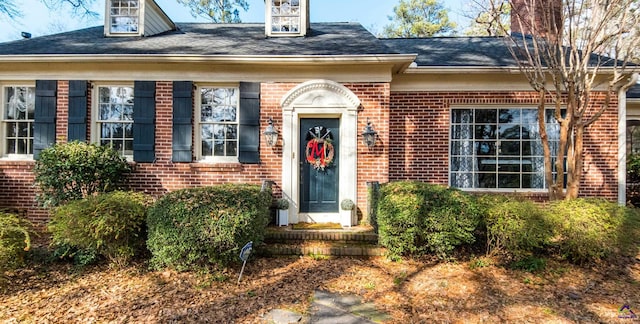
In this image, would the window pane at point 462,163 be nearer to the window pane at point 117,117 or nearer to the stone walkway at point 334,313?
the stone walkway at point 334,313

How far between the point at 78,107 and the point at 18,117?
1398mm

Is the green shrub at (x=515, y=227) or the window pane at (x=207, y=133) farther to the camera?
the window pane at (x=207, y=133)

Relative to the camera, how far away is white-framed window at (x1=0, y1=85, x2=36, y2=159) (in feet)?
20.7

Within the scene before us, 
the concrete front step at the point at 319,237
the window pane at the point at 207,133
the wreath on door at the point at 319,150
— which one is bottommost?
the concrete front step at the point at 319,237

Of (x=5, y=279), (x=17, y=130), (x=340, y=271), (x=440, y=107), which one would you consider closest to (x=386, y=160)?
(x=440, y=107)

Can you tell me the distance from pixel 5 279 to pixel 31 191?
10.00ft

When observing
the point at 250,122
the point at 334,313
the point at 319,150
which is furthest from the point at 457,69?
the point at 334,313

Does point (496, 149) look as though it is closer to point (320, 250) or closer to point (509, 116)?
point (509, 116)

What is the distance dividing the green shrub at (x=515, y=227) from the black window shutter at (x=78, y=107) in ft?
24.7

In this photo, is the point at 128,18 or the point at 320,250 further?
the point at 128,18

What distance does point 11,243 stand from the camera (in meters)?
3.99

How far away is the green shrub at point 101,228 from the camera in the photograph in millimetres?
4098

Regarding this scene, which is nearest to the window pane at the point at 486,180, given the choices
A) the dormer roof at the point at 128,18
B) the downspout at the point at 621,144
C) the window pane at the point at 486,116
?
the window pane at the point at 486,116

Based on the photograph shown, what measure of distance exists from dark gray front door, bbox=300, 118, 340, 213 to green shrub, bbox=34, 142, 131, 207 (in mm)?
3559
